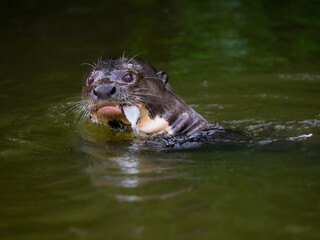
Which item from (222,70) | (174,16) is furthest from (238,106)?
(174,16)

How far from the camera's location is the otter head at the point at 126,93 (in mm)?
4129

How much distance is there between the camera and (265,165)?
3.60 meters

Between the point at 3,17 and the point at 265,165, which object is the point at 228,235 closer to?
the point at 265,165

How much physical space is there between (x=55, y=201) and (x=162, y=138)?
1.40m

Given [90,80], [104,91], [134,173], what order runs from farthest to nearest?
[90,80] < [104,91] < [134,173]

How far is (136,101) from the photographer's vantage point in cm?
428

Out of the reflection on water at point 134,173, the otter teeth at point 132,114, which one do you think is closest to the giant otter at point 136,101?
the otter teeth at point 132,114

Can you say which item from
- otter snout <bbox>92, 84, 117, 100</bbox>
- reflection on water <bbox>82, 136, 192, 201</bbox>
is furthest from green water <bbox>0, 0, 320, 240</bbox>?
otter snout <bbox>92, 84, 117, 100</bbox>

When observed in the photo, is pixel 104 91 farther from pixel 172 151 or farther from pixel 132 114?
pixel 172 151

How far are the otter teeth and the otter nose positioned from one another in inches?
7.0

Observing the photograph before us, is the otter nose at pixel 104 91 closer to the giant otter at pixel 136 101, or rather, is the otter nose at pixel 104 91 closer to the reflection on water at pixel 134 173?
the giant otter at pixel 136 101

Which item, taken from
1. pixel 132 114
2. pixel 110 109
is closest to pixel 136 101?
pixel 132 114

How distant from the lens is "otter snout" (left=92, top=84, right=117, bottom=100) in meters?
4.06

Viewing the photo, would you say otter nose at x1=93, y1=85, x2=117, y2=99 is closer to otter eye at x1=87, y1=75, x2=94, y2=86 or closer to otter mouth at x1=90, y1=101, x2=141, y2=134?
otter mouth at x1=90, y1=101, x2=141, y2=134
